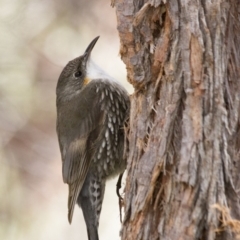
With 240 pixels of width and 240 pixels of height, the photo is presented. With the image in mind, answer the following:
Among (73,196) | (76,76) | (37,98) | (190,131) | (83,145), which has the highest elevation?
(37,98)

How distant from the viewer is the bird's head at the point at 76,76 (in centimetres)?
488

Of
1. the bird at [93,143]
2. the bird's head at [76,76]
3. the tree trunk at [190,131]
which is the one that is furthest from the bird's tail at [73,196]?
the tree trunk at [190,131]

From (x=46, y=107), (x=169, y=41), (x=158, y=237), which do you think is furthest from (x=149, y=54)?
(x=46, y=107)

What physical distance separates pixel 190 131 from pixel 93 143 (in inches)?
59.5

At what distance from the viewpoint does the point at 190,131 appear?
→ 3.12m

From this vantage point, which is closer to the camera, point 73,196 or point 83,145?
point 73,196

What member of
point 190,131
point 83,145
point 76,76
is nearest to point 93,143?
point 83,145

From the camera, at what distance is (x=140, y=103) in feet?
11.4

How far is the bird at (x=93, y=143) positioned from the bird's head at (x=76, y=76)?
0.56 ft

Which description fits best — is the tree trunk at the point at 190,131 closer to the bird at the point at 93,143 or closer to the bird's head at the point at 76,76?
the bird at the point at 93,143

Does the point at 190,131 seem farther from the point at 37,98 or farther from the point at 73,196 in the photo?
the point at 37,98

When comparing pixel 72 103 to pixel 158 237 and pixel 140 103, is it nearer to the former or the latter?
pixel 140 103

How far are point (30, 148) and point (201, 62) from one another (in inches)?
140

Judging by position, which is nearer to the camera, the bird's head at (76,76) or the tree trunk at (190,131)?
the tree trunk at (190,131)
